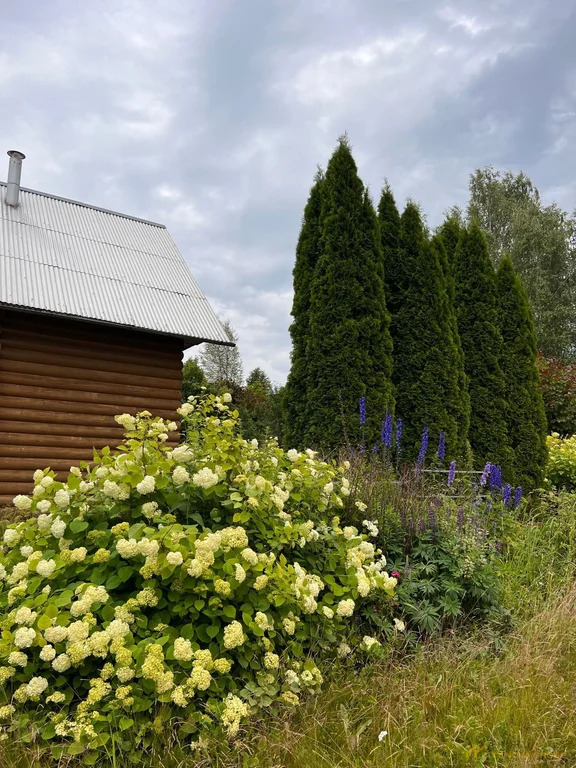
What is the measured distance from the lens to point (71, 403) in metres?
6.46

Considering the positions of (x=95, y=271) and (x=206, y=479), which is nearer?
(x=206, y=479)

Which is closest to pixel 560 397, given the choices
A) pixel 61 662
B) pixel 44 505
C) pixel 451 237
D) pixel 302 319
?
pixel 451 237

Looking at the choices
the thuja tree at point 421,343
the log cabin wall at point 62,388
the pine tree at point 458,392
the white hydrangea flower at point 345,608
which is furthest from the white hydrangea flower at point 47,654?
the pine tree at point 458,392

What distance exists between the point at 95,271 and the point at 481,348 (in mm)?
5396

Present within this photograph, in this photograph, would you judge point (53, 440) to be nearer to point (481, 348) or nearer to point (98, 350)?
point (98, 350)

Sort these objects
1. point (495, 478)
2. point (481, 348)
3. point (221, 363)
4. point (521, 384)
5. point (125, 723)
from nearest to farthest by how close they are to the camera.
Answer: point (125, 723) → point (495, 478) → point (481, 348) → point (521, 384) → point (221, 363)

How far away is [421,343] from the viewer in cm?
687

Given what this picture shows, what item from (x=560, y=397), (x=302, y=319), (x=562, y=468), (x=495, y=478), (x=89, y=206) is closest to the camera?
(x=495, y=478)

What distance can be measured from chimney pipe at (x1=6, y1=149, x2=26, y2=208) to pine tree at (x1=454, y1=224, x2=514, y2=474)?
248 inches

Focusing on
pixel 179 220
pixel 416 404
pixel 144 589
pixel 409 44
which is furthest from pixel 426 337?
pixel 144 589

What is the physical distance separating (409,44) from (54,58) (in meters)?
3.54

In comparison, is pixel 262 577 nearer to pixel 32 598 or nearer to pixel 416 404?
pixel 32 598

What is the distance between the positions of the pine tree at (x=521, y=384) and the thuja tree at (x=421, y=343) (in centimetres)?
154

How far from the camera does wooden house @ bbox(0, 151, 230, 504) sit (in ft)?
19.9
